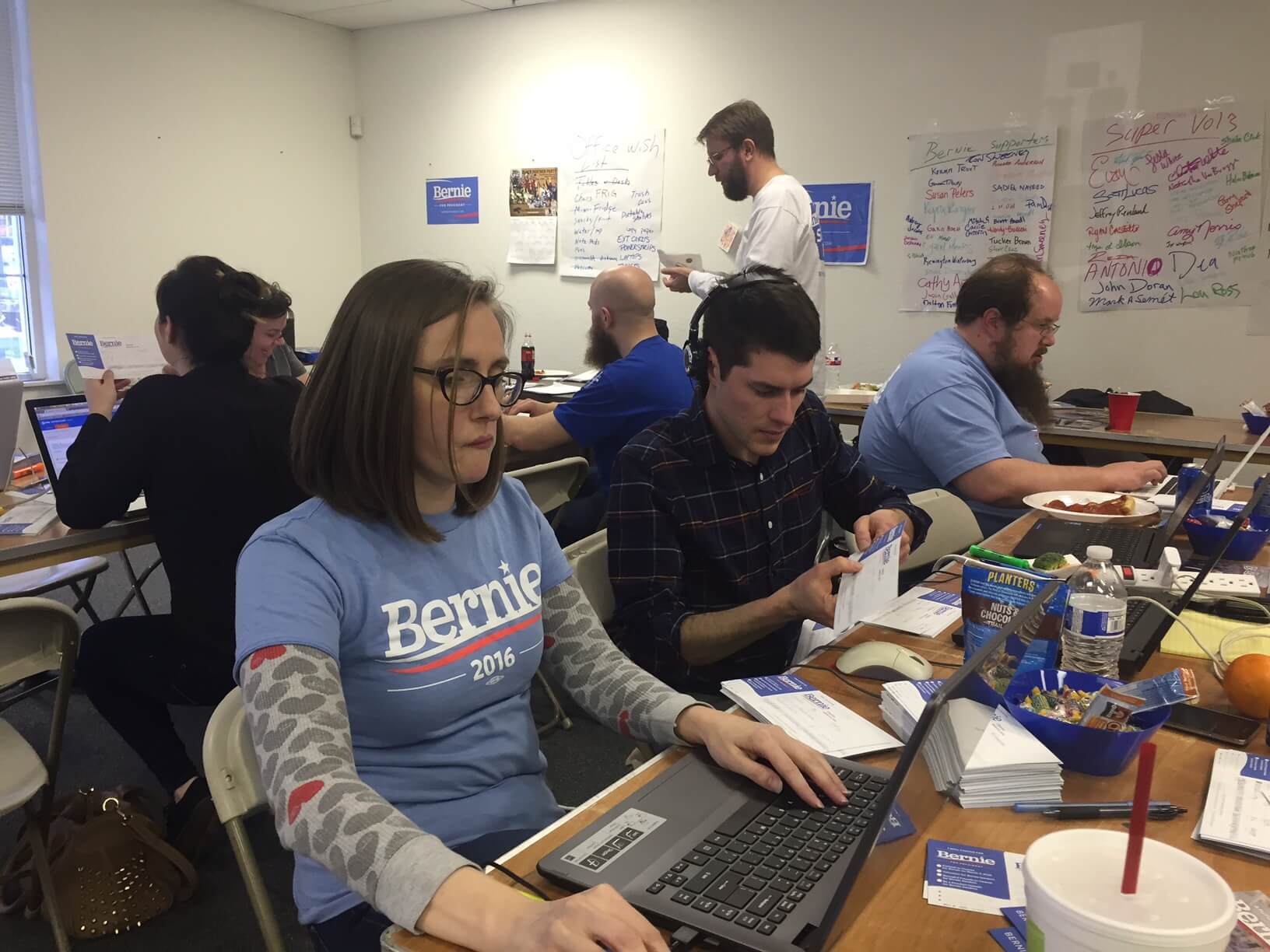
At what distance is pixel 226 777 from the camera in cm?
110

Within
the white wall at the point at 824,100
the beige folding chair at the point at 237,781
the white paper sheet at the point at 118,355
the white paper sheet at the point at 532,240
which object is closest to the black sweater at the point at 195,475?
the white paper sheet at the point at 118,355

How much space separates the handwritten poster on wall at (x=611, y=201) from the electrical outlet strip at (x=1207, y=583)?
13.1 ft

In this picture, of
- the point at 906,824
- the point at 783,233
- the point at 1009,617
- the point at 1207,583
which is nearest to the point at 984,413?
the point at 1207,583

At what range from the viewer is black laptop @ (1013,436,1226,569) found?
186 centimetres

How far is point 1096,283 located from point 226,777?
14.2ft

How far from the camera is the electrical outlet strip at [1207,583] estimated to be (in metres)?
1.66

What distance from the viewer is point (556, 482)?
283 centimetres

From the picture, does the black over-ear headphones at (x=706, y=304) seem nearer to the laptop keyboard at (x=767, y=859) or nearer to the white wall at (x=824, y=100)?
the laptop keyboard at (x=767, y=859)

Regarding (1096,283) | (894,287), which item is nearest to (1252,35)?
(1096,283)

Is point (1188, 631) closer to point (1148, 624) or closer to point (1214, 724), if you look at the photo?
point (1148, 624)

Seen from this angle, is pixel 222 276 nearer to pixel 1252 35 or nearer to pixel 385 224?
pixel 1252 35

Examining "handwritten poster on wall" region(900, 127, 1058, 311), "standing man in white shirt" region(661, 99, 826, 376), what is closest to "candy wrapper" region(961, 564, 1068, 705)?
"standing man in white shirt" region(661, 99, 826, 376)

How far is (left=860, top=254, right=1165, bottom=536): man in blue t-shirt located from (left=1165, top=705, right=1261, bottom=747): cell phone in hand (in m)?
1.24

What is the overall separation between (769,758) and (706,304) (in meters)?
0.97
